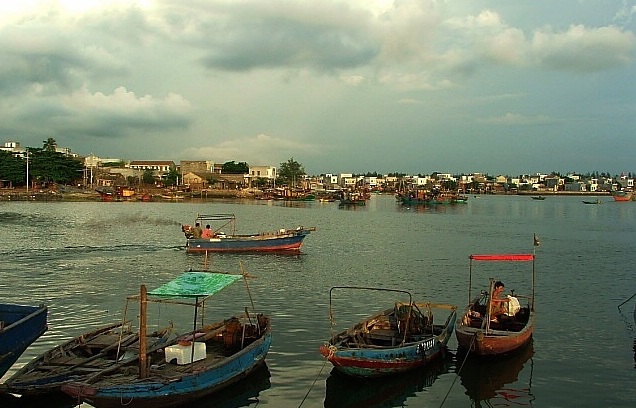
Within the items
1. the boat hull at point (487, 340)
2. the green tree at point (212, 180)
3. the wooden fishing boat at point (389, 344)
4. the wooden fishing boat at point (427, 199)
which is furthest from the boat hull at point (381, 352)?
the green tree at point (212, 180)

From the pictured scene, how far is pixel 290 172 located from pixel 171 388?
516ft

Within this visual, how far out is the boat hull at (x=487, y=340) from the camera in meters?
15.1

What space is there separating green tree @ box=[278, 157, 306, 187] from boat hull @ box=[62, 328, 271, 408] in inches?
5973

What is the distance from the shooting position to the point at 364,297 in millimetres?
24062

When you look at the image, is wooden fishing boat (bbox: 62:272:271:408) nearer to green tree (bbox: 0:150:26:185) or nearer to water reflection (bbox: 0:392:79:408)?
water reflection (bbox: 0:392:79:408)

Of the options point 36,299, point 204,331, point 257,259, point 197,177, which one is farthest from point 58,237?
point 197,177

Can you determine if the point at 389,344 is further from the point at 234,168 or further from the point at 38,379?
the point at 234,168

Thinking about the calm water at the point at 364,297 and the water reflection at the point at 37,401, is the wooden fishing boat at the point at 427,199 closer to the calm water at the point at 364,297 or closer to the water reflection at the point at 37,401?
the calm water at the point at 364,297

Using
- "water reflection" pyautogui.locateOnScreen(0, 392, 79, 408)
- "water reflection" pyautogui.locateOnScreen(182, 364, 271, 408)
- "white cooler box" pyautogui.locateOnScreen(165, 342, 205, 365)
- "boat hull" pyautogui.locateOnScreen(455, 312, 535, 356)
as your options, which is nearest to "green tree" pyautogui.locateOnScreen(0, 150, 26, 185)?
"water reflection" pyautogui.locateOnScreen(0, 392, 79, 408)

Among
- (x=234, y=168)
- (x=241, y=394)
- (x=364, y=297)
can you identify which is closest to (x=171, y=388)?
(x=241, y=394)

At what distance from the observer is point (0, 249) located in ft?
124

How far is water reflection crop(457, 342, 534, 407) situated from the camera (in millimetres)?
13820

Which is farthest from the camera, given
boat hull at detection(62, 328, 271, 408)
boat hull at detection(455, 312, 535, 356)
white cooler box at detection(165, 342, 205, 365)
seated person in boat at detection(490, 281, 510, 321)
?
seated person in boat at detection(490, 281, 510, 321)

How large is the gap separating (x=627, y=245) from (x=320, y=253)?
86.5ft
